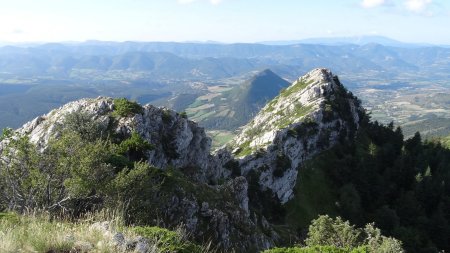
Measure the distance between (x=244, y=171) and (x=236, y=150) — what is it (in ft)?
65.4

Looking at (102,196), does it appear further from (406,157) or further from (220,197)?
(406,157)

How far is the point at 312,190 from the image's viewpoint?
92.9 metres

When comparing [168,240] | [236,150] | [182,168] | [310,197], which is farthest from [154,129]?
[236,150]

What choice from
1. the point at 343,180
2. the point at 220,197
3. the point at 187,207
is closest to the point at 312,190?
the point at 343,180

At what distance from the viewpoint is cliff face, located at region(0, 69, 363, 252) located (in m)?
38.6

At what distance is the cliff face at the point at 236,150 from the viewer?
38.6 m

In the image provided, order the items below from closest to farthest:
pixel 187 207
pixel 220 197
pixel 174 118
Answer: pixel 187 207 < pixel 220 197 < pixel 174 118

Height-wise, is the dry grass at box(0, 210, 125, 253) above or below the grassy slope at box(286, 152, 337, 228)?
above

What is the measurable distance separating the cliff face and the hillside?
217 millimetres

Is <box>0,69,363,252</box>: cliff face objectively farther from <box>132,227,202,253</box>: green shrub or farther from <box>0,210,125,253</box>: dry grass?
<box>0,210,125,253</box>: dry grass

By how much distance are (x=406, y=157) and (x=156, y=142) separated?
261ft

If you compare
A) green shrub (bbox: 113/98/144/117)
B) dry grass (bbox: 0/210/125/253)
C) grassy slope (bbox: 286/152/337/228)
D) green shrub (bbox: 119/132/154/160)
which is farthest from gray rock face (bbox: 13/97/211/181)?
dry grass (bbox: 0/210/125/253)

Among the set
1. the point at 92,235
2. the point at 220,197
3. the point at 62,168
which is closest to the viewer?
the point at 92,235

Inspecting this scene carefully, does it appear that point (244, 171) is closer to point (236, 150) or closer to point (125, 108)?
point (236, 150)
